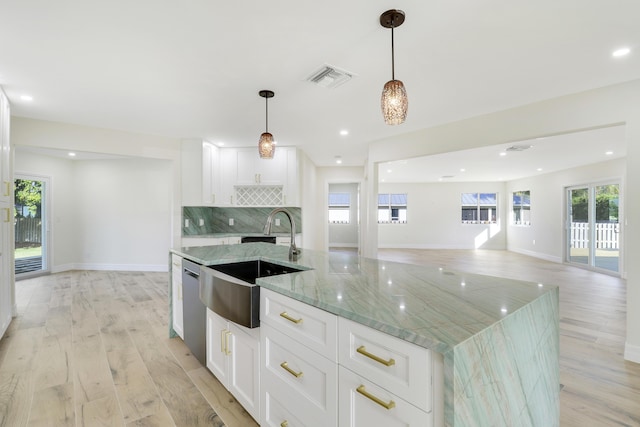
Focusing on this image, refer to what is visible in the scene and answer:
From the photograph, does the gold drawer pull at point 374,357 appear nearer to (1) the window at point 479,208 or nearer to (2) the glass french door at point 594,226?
(2) the glass french door at point 594,226

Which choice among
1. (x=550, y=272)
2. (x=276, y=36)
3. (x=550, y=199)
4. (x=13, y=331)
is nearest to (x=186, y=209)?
(x=13, y=331)

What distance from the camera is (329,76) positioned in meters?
2.57

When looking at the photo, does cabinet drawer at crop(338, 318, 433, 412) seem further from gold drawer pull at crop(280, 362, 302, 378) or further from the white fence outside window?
the white fence outside window

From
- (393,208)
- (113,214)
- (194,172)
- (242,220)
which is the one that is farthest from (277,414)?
(393,208)

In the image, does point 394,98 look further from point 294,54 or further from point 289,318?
point 289,318

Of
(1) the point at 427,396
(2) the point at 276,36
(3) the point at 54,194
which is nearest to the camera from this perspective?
(1) the point at 427,396

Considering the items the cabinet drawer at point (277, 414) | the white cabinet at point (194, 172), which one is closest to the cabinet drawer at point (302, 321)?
the cabinet drawer at point (277, 414)

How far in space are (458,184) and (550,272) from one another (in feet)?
15.8

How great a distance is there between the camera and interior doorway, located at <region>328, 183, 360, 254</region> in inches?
408

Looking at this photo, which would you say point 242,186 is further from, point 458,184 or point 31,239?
point 458,184

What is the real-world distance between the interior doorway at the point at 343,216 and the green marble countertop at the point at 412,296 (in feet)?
27.4

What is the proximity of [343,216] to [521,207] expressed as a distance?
5844 mm

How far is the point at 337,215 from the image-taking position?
34.9ft

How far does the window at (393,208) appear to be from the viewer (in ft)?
35.8
